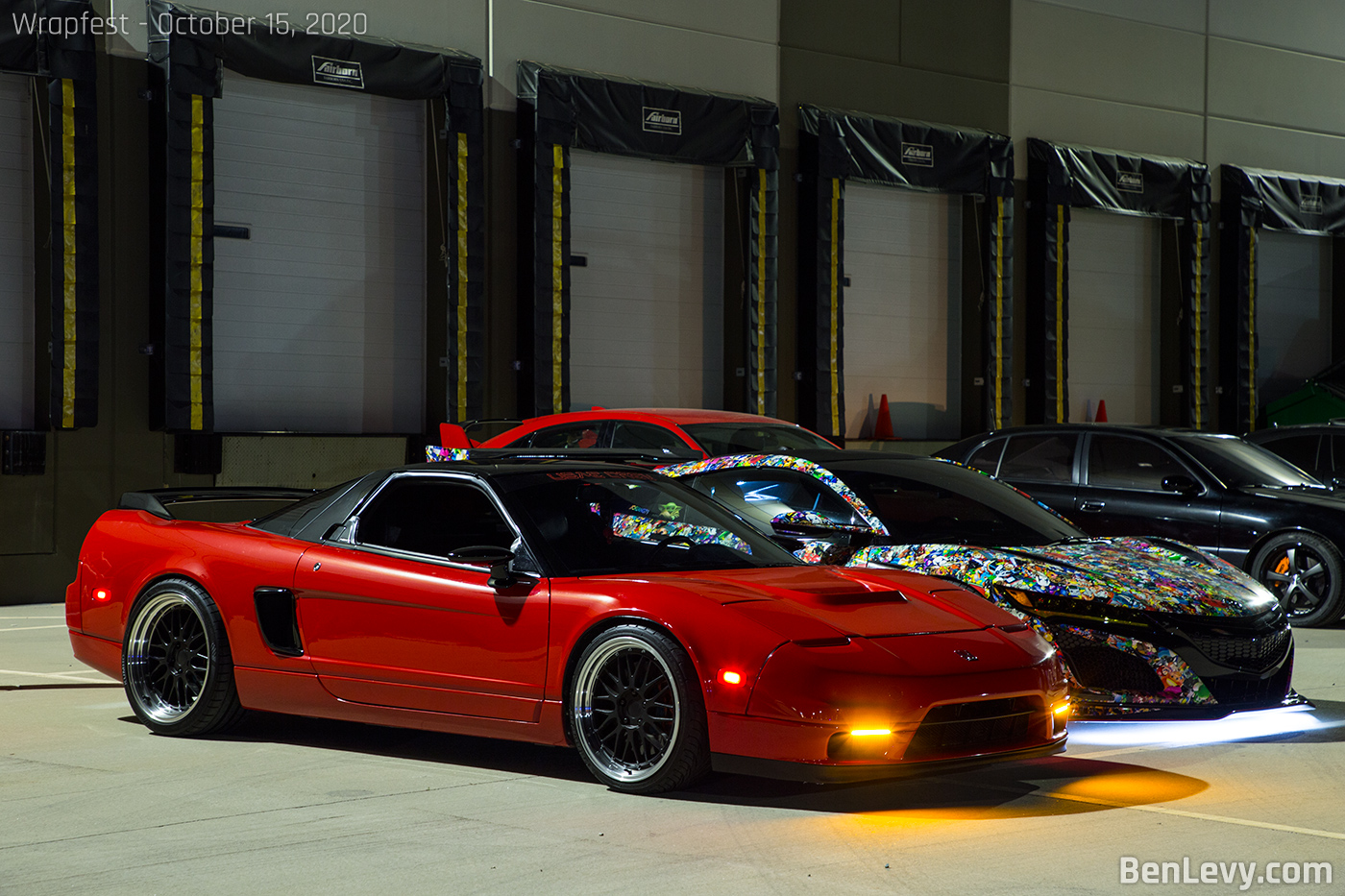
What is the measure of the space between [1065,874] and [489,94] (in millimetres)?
13646

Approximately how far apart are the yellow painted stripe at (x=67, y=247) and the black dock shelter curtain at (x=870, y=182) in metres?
8.46

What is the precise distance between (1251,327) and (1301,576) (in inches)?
494

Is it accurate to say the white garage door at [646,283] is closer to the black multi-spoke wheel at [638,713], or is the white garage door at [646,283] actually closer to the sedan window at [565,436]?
the sedan window at [565,436]

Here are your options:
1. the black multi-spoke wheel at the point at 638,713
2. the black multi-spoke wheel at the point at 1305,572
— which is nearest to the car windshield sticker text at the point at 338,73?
the black multi-spoke wheel at the point at 1305,572

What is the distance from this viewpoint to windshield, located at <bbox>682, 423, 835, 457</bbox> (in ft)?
40.5

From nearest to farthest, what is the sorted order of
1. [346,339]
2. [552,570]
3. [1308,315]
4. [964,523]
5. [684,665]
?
1. [684,665]
2. [552,570]
3. [964,523]
4. [346,339]
5. [1308,315]

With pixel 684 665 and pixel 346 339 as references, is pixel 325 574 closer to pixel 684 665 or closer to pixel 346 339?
pixel 684 665

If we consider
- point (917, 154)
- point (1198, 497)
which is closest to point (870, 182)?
point (917, 154)

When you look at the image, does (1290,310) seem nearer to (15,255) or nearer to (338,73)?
(338,73)

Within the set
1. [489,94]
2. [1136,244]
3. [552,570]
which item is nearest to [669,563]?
[552,570]

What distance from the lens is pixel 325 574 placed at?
661 centimetres

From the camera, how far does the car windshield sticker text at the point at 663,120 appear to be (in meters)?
17.9

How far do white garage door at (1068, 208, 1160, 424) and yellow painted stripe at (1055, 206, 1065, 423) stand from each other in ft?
2.89

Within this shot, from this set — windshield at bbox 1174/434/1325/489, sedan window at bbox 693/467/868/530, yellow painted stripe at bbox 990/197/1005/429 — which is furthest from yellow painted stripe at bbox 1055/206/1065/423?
sedan window at bbox 693/467/868/530
